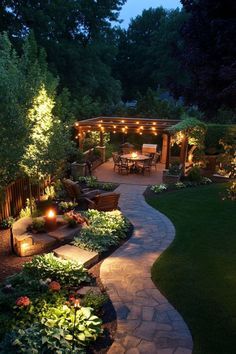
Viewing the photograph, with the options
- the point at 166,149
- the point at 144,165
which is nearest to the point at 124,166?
the point at 144,165

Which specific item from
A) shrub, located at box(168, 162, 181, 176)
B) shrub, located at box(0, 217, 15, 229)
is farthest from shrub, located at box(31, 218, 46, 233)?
shrub, located at box(168, 162, 181, 176)

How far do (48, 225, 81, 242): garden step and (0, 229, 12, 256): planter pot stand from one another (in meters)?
1.24

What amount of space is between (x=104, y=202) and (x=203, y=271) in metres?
4.93

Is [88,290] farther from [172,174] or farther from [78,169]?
[78,169]

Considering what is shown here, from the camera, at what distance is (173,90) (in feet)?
44.3

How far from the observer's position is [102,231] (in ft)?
33.3

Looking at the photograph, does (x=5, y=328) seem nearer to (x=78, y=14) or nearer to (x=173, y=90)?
(x=173, y=90)

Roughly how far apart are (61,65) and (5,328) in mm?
24097

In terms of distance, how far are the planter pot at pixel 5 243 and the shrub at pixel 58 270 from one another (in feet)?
6.09

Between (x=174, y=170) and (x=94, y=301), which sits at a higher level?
(x=174, y=170)

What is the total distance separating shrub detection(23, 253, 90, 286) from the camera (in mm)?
7496

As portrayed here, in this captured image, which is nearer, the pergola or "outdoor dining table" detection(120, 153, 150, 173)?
the pergola

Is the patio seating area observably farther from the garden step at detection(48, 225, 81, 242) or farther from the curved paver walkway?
the garden step at detection(48, 225, 81, 242)

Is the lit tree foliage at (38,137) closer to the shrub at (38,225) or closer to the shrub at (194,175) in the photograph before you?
the shrub at (38,225)
